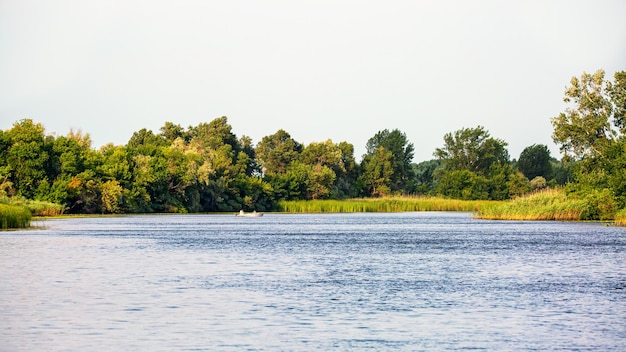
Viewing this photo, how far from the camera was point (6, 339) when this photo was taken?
20.1 metres

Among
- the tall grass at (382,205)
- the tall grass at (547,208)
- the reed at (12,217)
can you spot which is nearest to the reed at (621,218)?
the tall grass at (547,208)

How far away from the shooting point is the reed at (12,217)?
65750mm

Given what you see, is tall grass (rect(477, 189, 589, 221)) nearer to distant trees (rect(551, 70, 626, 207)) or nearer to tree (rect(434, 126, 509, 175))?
distant trees (rect(551, 70, 626, 207))

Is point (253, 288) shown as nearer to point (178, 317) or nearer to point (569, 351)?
point (178, 317)

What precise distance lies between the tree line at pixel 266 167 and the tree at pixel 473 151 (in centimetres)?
18

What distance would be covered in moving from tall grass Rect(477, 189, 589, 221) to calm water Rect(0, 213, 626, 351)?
3018 centimetres

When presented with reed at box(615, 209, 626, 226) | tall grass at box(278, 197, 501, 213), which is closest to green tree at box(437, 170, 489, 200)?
tall grass at box(278, 197, 501, 213)

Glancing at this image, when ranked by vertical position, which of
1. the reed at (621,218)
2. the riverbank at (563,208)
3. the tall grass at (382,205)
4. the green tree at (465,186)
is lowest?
the reed at (621,218)

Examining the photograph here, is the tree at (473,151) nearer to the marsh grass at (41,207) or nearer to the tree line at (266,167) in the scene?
the tree line at (266,167)

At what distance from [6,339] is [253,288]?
10.8 m

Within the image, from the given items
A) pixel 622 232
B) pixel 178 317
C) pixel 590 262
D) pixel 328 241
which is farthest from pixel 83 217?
pixel 178 317

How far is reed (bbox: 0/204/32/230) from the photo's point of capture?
65750 mm

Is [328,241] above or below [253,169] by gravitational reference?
below

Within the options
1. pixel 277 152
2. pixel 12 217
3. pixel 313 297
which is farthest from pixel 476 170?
pixel 313 297
